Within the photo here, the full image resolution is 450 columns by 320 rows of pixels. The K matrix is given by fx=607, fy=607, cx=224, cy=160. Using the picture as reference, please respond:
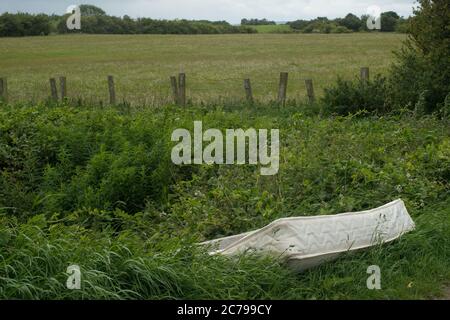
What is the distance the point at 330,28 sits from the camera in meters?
75.4

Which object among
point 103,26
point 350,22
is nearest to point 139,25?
point 103,26

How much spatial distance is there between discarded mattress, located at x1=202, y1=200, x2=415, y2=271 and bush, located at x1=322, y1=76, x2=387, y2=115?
26.8 feet

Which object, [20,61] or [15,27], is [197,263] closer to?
[20,61]

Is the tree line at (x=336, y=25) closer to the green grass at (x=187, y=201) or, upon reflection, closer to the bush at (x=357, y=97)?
the bush at (x=357, y=97)

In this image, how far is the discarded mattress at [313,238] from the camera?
543cm

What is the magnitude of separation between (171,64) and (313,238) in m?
38.2

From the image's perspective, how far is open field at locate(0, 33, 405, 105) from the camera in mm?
26609

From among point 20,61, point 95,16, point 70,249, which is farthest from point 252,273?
point 95,16

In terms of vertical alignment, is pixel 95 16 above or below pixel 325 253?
above
